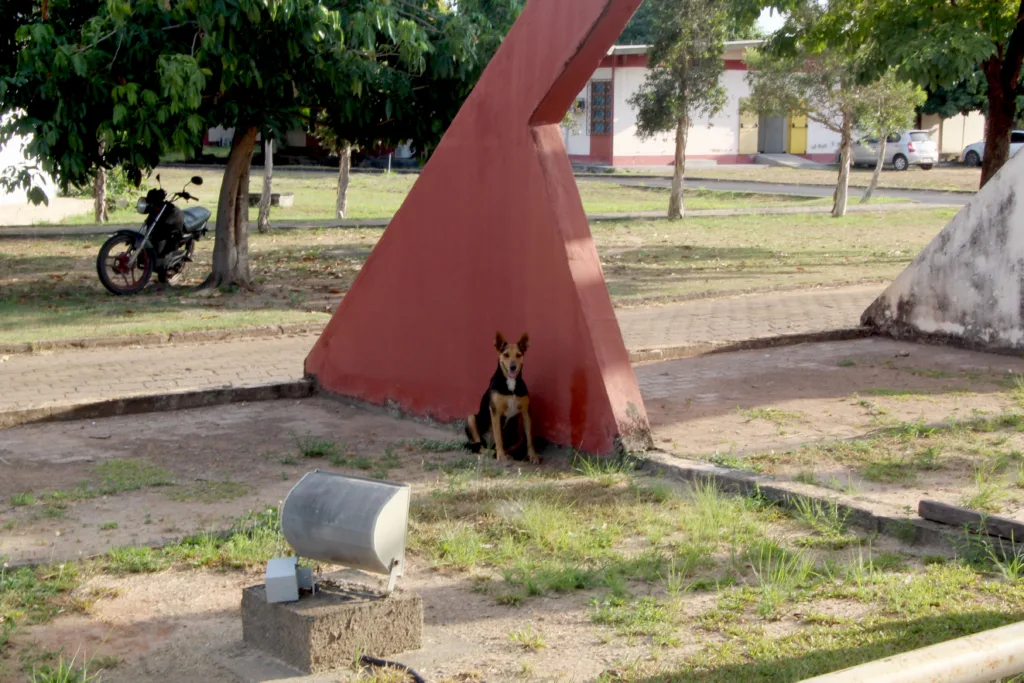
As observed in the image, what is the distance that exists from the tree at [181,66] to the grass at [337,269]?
1.57 meters

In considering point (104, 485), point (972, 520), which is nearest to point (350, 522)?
point (972, 520)

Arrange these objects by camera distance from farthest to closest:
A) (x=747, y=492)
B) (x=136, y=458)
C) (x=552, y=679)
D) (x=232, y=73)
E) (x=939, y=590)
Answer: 1. (x=232, y=73)
2. (x=136, y=458)
3. (x=747, y=492)
4. (x=939, y=590)
5. (x=552, y=679)

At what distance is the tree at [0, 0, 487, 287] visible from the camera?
39.5 ft

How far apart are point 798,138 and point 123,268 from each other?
136 ft

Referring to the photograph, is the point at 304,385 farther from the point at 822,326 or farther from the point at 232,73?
the point at 822,326

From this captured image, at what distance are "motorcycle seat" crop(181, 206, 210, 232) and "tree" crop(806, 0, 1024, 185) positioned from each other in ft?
26.9

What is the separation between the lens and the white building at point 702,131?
144 feet

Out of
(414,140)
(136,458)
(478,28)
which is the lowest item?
(136,458)

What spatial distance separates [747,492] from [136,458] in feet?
12.5

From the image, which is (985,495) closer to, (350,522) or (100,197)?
(350,522)

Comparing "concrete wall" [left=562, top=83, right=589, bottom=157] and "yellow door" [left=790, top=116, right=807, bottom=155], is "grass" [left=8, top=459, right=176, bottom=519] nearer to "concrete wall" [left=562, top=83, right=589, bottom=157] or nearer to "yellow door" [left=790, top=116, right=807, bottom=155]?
"concrete wall" [left=562, top=83, right=589, bottom=157]

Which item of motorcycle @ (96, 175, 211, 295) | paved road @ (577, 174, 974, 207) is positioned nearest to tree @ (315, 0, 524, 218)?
motorcycle @ (96, 175, 211, 295)

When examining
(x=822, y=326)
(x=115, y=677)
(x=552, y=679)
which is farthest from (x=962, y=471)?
(x=822, y=326)

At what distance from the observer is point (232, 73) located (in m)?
12.6
